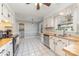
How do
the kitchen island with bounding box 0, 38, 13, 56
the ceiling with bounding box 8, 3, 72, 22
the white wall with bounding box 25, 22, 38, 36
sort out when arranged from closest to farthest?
the kitchen island with bounding box 0, 38, 13, 56
the ceiling with bounding box 8, 3, 72, 22
the white wall with bounding box 25, 22, 38, 36

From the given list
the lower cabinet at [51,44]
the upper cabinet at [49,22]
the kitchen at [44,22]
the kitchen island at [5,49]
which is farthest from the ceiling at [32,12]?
the lower cabinet at [51,44]

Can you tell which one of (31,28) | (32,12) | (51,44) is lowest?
(51,44)

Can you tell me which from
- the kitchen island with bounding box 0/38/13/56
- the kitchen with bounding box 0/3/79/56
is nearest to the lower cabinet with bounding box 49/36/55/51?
the kitchen with bounding box 0/3/79/56

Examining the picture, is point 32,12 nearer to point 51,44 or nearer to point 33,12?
point 33,12

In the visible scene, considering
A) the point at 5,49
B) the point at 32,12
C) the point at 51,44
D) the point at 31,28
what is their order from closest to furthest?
1. the point at 5,49
2. the point at 32,12
3. the point at 31,28
4. the point at 51,44

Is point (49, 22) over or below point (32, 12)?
below

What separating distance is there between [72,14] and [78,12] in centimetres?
14

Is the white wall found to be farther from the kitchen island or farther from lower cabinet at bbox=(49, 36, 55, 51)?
Answer: lower cabinet at bbox=(49, 36, 55, 51)

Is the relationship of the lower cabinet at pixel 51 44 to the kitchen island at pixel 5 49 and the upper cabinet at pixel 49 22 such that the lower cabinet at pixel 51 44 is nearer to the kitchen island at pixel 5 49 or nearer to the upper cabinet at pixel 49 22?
the upper cabinet at pixel 49 22

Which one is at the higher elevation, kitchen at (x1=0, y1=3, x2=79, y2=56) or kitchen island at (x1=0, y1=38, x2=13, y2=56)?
kitchen at (x1=0, y1=3, x2=79, y2=56)

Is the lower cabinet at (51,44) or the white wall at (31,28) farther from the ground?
the white wall at (31,28)

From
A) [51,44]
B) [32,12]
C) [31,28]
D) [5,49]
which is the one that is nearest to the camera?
[5,49]

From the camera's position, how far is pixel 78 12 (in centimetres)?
149

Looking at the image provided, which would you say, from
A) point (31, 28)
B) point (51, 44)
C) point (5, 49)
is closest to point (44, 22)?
point (31, 28)
